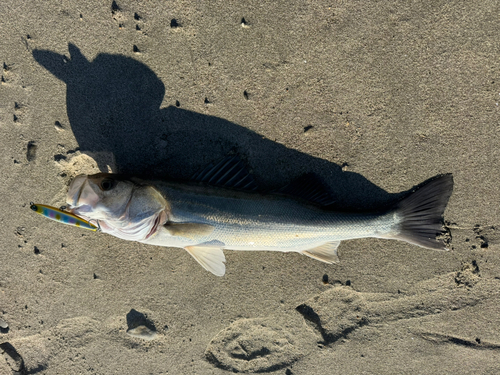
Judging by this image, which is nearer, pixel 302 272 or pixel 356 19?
pixel 356 19

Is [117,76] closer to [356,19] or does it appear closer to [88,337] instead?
[356,19]

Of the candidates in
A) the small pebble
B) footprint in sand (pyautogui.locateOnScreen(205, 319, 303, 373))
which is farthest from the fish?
the small pebble

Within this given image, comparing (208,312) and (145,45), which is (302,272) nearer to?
→ (208,312)

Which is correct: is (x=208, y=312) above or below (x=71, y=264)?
below

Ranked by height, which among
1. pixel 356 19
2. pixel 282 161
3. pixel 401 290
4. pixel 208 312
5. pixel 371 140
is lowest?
pixel 208 312

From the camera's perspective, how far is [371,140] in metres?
3.03

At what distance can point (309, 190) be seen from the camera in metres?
2.93

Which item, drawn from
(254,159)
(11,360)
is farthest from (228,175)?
(11,360)

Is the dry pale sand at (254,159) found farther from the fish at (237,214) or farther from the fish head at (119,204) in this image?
the fish head at (119,204)

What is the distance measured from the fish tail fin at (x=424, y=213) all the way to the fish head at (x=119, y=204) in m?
2.54

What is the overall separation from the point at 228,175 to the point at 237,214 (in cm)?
45

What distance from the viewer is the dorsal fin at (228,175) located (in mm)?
2830

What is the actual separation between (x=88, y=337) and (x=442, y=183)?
4.47 meters

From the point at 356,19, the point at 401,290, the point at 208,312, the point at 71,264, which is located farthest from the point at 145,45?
the point at 401,290
